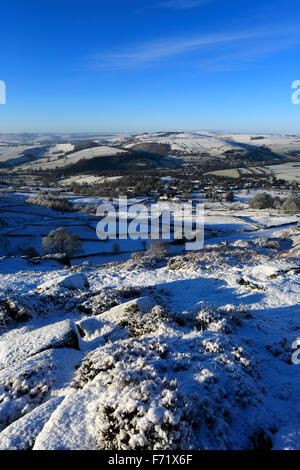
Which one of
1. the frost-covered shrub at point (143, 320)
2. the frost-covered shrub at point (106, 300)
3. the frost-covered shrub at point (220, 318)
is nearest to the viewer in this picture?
the frost-covered shrub at point (143, 320)

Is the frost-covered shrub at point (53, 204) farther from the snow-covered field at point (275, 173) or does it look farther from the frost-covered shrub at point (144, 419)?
the snow-covered field at point (275, 173)

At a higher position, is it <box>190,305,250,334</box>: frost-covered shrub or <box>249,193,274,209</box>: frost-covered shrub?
<box>249,193,274,209</box>: frost-covered shrub

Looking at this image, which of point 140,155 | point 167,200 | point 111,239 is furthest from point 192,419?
point 140,155

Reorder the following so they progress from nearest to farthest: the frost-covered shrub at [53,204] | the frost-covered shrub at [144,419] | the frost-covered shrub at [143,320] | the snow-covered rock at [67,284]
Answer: the frost-covered shrub at [144,419] → the frost-covered shrub at [143,320] → the snow-covered rock at [67,284] → the frost-covered shrub at [53,204]

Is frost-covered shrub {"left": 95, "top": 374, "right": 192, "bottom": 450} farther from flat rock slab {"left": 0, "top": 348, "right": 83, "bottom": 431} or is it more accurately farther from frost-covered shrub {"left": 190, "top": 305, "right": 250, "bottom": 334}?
frost-covered shrub {"left": 190, "top": 305, "right": 250, "bottom": 334}

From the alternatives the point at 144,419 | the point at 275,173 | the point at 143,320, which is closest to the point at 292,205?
the point at 143,320

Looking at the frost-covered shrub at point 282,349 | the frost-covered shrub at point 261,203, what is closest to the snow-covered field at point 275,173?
the frost-covered shrub at point 261,203

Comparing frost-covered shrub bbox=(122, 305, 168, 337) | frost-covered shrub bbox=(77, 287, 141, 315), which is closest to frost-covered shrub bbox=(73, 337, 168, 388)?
frost-covered shrub bbox=(122, 305, 168, 337)
